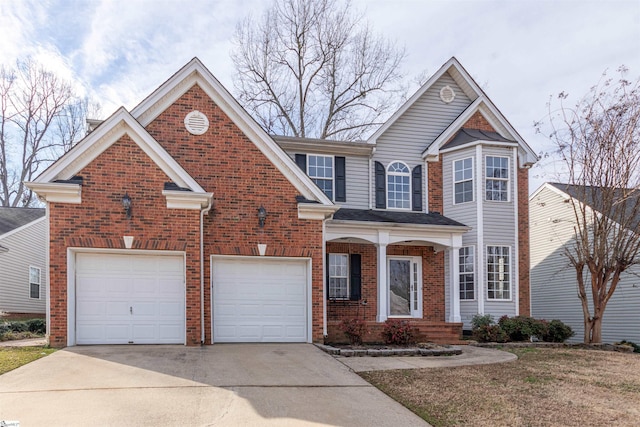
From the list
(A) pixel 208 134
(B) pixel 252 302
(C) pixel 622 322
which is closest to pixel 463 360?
(B) pixel 252 302

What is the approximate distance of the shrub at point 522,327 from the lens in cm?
1481

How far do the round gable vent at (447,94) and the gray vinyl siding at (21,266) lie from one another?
1543cm

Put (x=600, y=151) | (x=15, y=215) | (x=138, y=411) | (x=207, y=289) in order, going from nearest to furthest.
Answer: (x=138, y=411) → (x=207, y=289) → (x=600, y=151) → (x=15, y=215)

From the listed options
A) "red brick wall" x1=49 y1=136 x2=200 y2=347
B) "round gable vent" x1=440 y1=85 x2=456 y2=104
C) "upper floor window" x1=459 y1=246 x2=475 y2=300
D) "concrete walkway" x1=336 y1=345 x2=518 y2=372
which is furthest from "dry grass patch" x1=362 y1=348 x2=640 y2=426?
"round gable vent" x1=440 y1=85 x2=456 y2=104

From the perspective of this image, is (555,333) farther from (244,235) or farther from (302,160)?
(244,235)

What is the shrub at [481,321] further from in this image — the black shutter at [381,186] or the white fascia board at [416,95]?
the white fascia board at [416,95]

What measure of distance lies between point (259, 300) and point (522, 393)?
6271 mm

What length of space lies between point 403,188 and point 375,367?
335 inches

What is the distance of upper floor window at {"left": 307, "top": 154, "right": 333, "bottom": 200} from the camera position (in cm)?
1623

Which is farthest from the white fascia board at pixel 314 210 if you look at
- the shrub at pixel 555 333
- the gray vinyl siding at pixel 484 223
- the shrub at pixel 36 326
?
the shrub at pixel 36 326

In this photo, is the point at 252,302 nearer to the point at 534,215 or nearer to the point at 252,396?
the point at 252,396

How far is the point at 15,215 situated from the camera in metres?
22.8

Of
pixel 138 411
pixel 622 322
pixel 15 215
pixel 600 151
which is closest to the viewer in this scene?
pixel 138 411

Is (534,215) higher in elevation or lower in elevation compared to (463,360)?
higher
